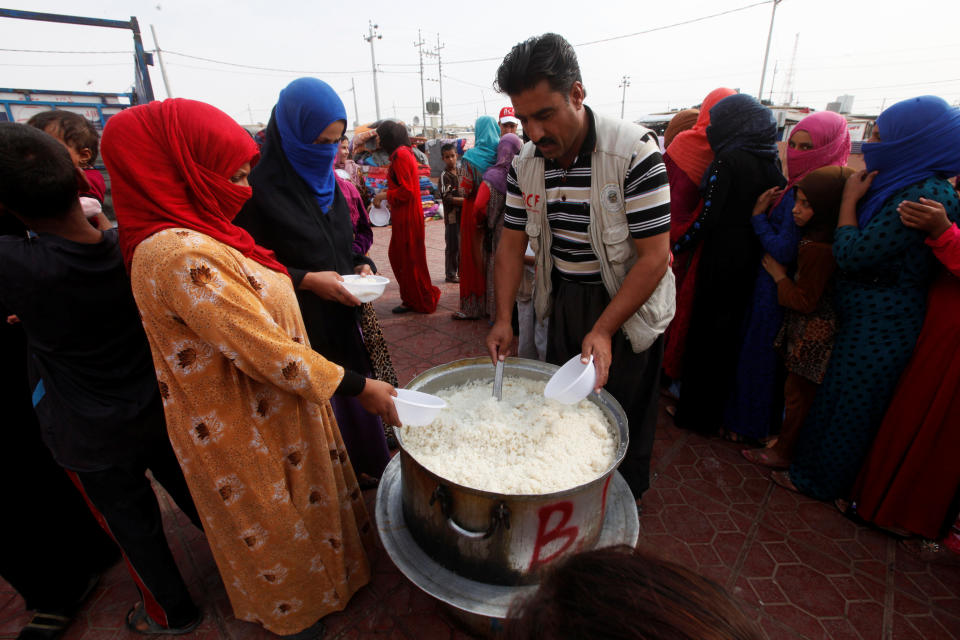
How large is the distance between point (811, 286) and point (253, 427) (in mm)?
2864

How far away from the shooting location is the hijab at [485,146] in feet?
15.9

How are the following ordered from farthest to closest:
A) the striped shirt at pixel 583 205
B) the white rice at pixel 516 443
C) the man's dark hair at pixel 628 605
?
the striped shirt at pixel 583 205 < the white rice at pixel 516 443 < the man's dark hair at pixel 628 605

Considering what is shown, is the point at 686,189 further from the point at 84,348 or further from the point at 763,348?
the point at 84,348

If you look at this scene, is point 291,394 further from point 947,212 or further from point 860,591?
point 947,212

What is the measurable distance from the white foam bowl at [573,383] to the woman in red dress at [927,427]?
1672mm

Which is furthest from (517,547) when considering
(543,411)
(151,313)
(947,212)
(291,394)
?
(947,212)

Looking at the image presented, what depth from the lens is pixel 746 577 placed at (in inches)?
86.3

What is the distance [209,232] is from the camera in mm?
1296

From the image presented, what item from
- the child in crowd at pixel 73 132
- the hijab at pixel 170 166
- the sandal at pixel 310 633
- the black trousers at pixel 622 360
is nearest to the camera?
the hijab at pixel 170 166

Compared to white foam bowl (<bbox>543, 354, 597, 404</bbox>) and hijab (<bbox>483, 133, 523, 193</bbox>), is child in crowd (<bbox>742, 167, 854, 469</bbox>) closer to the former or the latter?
white foam bowl (<bbox>543, 354, 597, 404</bbox>)

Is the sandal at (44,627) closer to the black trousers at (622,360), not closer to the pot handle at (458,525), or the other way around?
the pot handle at (458,525)

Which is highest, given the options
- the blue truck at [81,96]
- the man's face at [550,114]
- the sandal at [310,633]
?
the blue truck at [81,96]

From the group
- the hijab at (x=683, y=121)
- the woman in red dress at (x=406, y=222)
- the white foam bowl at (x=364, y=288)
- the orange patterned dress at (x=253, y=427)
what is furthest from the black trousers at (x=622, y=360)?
the woman in red dress at (x=406, y=222)

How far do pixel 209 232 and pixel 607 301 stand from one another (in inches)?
64.1
